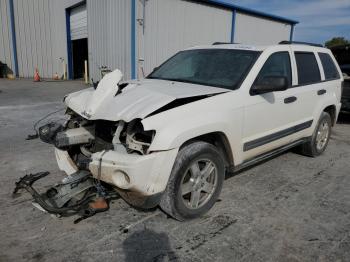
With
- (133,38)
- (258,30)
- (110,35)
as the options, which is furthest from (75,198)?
(258,30)

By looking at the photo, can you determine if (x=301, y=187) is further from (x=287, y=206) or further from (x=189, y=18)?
(x=189, y=18)

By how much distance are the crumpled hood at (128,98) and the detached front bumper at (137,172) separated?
0.38 m

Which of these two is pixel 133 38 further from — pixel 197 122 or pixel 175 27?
pixel 197 122

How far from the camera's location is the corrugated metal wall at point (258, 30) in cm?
1773

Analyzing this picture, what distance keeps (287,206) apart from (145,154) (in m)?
1.85

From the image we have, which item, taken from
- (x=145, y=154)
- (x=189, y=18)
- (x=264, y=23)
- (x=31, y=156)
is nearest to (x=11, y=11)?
(x=189, y=18)

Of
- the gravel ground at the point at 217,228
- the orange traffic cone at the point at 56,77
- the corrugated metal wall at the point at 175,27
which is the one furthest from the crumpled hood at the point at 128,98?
the orange traffic cone at the point at 56,77

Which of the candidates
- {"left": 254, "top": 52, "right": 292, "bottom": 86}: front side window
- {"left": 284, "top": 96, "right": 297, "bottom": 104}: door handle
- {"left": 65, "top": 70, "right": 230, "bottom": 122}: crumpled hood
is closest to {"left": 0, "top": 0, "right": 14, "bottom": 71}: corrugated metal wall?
{"left": 65, "top": 70, "right": 230, "bottom": 122}: crumpled hood

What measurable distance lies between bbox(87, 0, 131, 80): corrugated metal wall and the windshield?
9.52 meters

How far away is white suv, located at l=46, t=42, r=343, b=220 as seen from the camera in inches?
113

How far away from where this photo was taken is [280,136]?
4.35m

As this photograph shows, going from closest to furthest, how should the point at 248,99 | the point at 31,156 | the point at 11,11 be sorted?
the point at 248,99, the point at 31,156, the point at 11,11

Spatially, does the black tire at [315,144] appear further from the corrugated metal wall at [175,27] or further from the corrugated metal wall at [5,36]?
the corrugated metal wall at [5,36]

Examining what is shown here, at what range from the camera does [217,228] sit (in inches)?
126
